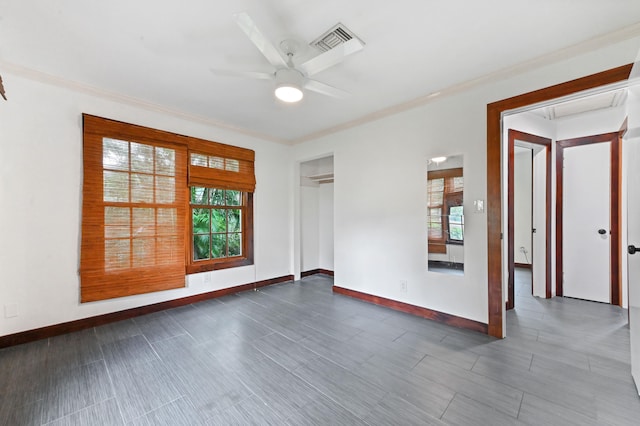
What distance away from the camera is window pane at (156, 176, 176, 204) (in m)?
3.33

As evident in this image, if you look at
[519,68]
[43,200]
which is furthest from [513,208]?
[43,200]

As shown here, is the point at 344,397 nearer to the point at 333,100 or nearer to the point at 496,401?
the point at 496,401

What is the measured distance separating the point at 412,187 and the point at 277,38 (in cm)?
223

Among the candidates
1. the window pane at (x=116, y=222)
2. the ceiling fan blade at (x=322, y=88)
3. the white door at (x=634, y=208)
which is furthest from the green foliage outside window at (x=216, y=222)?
the white door at (x=634, y=208)

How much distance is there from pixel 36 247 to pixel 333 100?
3575 millimetres

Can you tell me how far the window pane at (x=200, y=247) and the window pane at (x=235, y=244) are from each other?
384 millimetres

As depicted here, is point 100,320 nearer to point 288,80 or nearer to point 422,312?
point 288,80

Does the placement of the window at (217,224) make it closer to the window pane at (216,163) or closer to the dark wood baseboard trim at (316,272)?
the window pane at (216,163)

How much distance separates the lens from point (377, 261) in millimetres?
3596

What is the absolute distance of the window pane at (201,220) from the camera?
3.81 m

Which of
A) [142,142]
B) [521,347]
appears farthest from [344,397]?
[142,142]

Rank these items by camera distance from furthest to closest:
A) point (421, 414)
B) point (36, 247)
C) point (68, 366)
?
1. point (36, 247)
2. point (68, 366)
3. point (421, 414)

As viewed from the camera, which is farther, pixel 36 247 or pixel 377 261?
pixel 377 261

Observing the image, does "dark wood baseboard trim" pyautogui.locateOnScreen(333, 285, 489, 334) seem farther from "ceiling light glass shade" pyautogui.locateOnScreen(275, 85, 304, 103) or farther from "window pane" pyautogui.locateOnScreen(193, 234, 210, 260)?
"ceiling light glass shade" pyautogui.locateOnScreen(275, 85, 304, 103)
